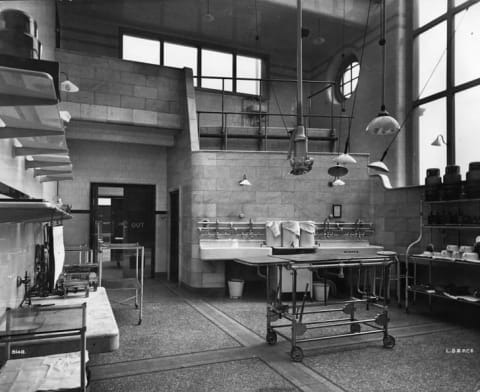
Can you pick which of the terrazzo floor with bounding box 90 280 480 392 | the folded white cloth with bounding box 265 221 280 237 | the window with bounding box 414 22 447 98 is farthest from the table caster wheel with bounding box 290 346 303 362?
the window with bounding box 414 22 447 98

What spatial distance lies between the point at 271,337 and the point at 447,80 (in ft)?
19.9

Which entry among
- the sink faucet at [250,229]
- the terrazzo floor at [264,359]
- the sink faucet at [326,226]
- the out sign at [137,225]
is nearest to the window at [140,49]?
the out sign at [137,225]

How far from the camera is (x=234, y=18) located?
377 inches

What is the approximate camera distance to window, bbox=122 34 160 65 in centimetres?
984

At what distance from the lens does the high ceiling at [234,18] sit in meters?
9.04

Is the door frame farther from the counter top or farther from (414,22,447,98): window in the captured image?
(414,22,447,98): window

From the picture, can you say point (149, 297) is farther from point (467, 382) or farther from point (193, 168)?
point (467, 382)

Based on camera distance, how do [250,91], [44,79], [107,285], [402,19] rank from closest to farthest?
1. [44,79]
2. [107,285]
3. [402,19]
4. [250,91]

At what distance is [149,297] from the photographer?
22.9 feet

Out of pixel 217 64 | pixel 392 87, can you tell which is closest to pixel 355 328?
pixel 392 87

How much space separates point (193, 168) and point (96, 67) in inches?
106

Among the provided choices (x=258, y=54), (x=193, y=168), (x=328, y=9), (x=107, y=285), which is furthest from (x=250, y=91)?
(x=107, y=285)

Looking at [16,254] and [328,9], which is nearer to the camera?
[16,254]

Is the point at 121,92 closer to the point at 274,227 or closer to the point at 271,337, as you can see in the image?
the point at 274,227
